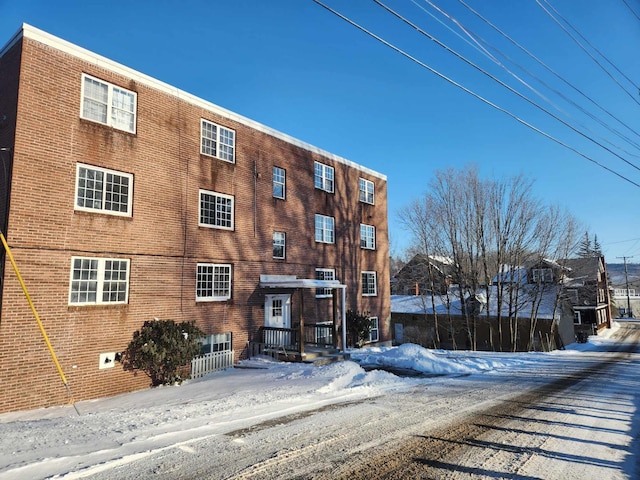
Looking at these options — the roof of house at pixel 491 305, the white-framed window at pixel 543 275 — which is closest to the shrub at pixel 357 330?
the roof of house at pixel 491 305

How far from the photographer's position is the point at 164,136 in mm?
13883

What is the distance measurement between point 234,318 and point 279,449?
32.8 feet

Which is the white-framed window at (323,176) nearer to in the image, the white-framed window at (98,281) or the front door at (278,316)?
the front door at (278,316)

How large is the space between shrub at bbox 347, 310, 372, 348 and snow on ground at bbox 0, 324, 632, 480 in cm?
548

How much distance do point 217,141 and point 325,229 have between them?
785cm

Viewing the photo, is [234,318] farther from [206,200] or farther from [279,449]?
[279,449]

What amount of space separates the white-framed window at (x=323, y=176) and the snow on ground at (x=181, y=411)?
396 inches

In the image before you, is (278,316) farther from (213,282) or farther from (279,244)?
(213,282)

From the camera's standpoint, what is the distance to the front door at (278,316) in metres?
16.3

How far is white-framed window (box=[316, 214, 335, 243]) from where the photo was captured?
20.8m

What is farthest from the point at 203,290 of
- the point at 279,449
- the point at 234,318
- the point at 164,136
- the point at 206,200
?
the point at 279,449

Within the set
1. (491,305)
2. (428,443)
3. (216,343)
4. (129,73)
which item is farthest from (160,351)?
(491,305)

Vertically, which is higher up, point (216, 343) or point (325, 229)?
point (325, 229)

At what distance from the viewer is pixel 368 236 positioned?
80.2 feet
